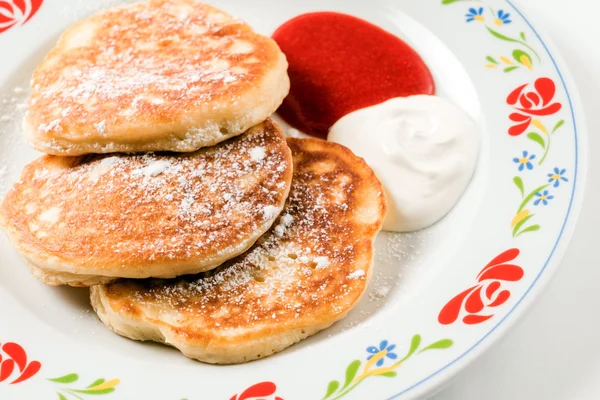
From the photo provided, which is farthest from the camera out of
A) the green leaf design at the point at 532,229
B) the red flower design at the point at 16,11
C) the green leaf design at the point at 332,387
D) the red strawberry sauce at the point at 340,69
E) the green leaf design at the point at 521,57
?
the red flower design at the point at 16,11

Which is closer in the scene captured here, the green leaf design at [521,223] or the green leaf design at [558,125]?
the green leaf design at [521,223]

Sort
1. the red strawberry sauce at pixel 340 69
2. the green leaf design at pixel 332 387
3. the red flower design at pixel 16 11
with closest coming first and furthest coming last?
the green leaf design at pixel 332 387 < the red strawberry sauce at pixel 340 69 < the red flower design at pixel 16 11

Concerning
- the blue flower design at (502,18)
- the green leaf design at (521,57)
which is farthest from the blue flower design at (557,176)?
the blue flower design at (502,18)

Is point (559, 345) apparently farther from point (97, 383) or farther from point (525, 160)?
point (97, 383)

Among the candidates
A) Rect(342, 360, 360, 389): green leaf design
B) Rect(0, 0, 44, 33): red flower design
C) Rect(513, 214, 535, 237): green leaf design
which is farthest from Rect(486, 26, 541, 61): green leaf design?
Rect(0, 0, 44, 33): red flower design

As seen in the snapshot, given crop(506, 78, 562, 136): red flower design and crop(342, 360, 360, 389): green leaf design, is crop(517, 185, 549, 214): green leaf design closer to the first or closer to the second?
crop(506, 78, 562, 136): red flower design

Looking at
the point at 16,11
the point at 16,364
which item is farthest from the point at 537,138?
the point at 16,11

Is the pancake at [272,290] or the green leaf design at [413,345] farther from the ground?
the pancake at [272,290]

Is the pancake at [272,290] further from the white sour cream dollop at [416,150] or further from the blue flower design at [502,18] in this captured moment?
the blue flower design at [502,18]
